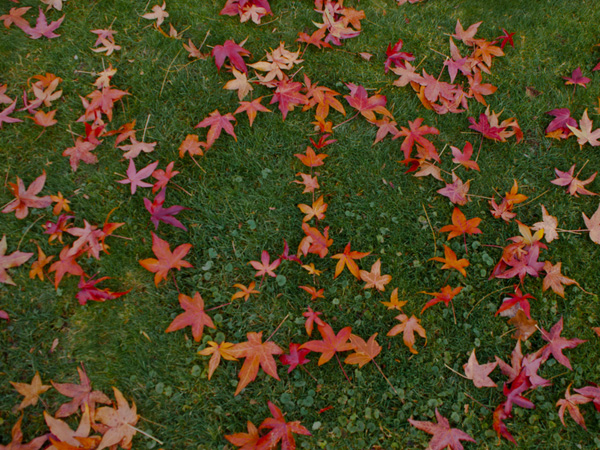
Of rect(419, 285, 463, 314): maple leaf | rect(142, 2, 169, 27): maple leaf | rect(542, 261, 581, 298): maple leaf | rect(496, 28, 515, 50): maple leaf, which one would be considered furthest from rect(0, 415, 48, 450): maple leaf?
rect(496, 28, 515, 50): maple leaf

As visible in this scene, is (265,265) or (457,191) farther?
(457,191)

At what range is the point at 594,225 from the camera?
236 cm

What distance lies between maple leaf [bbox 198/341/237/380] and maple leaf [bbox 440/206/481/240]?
1.33 m

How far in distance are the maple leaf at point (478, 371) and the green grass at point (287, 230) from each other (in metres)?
0.04

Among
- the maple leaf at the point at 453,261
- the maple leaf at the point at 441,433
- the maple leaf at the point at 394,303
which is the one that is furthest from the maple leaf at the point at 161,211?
the maple leaf at the point at 441,433

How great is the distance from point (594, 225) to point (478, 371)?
119 cm

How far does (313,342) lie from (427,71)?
7.14 feet

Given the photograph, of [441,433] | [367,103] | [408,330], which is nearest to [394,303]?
[408,330]

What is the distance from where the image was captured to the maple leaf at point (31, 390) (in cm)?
179

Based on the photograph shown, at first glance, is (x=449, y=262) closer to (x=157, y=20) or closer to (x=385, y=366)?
(x=385, y=366)

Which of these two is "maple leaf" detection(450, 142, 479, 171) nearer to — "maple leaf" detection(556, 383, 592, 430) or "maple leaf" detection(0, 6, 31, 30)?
"maple leaf" detection(556, 383, 592, 430)

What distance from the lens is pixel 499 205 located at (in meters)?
2.42

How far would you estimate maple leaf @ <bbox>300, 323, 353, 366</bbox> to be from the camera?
186cm

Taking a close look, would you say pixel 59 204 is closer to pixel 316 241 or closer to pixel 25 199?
pixel 25 199
